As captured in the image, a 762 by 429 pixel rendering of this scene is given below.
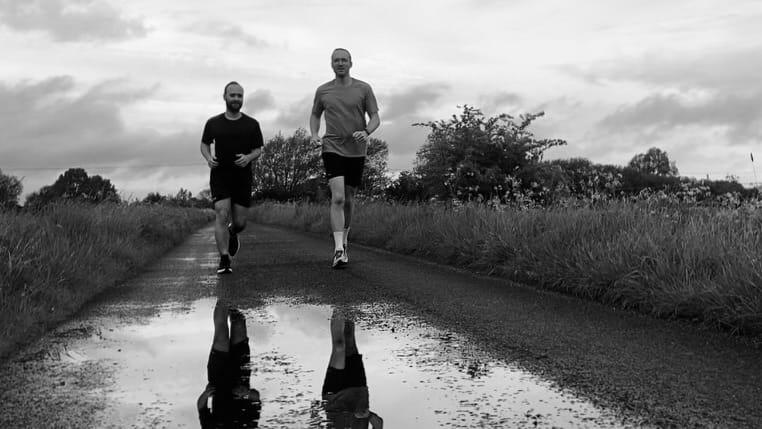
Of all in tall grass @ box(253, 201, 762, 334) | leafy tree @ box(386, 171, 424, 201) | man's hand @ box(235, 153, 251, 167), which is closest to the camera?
tall grass @ box(253, 201, 762, 334)

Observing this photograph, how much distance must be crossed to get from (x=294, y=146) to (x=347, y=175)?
76466mm

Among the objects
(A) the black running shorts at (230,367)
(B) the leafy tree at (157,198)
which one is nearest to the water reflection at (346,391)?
(A) the black running shorts at (230,367)

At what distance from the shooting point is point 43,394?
3.38 m

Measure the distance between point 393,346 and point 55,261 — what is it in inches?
177

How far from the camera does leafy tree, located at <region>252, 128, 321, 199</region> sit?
82625mm

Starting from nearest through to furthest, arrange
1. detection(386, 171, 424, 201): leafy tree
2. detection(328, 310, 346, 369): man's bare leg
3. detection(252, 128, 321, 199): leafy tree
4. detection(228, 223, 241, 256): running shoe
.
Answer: detection(328, 310, 346, 369): man's bare leg < detection(228, 223, 241, 256): running shoe < detection(386, 171, 424, 201): leafy tree < detection(252, 128, 321, 199): leafy tree

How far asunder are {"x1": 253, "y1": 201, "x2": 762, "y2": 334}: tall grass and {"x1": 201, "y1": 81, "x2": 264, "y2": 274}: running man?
3138 millimetres

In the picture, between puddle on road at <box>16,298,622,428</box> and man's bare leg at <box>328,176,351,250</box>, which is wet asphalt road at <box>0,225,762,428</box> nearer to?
puddle on road at <box>16,298,622,428</box>

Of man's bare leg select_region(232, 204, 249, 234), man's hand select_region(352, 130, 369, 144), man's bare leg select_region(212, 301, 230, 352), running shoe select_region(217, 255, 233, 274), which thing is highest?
man's hand select_region(352, 130, 369, 144)

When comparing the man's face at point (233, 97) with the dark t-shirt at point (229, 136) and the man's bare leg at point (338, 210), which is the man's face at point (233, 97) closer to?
the dark t-shirt at point (229, 136)

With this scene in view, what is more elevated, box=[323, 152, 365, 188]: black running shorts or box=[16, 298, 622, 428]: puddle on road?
box=[323, 152, 365, 188]: black running shorts

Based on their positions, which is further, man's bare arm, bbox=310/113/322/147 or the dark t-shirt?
man's bare arm, bbox=310/113/322/147

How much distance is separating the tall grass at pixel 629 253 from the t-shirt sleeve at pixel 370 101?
2.31 metres

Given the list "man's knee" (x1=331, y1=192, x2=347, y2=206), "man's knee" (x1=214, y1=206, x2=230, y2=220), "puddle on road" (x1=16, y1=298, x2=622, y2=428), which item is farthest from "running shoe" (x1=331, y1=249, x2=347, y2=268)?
"puddle on road" (x1=16, y1=298, x2=622, y2=428)
